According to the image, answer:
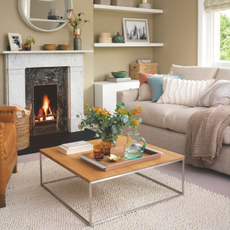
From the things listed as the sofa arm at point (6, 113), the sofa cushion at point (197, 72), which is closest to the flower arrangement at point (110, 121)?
the sofa arm at point (6, 113)

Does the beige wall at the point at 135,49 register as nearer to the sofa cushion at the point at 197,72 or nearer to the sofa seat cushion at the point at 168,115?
the sofa cushion at the point at 197,72

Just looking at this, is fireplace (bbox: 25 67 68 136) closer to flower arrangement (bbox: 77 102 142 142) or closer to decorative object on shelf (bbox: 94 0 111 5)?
decorative object on shelf (bbox: 94 0 111 5)

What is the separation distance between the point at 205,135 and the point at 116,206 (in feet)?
3.56

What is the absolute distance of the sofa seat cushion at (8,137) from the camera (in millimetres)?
2435

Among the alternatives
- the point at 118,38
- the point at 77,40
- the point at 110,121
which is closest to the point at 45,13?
the point at 77,40

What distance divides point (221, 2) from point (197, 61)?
3.18 feet

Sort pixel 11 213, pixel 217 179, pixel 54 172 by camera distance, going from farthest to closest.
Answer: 1. pixel 54 172
2. pixel 217 179
3. pixel 11 213

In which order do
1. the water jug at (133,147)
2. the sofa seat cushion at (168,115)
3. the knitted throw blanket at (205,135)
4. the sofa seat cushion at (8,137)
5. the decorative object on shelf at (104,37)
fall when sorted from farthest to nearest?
the decorative object on shelf at (104,37), the sofa seat cushion at (168,115), the knitted throw blanket at (205,135), the sofa seat cushion at (8,137), the water jug at (133,147)

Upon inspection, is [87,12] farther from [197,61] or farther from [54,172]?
[54,172]

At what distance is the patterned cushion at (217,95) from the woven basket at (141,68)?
226 cm

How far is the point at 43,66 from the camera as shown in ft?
14.5

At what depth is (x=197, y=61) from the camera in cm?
525

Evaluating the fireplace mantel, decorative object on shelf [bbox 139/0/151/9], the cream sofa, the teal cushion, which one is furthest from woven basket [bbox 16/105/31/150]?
decorative object on shelf [bbox 139/0/151/9]

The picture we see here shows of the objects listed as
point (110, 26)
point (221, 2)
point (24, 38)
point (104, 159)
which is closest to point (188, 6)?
point (221, 2)
